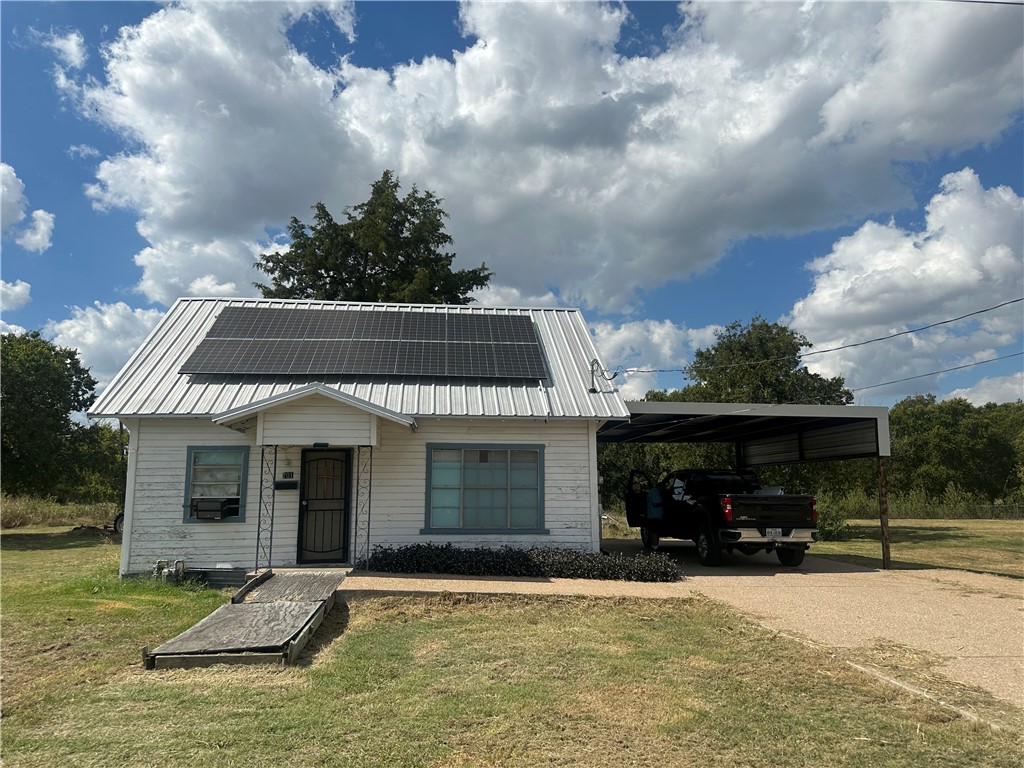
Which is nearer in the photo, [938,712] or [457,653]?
[938,712]

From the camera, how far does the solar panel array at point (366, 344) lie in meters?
13.1

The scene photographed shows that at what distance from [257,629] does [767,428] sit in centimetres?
1431

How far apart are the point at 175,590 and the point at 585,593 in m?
6.13

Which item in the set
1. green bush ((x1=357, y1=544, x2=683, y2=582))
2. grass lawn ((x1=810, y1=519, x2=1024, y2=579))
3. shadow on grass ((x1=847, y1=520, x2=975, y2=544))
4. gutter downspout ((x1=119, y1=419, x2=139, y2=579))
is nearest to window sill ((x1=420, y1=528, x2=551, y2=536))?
green bush ((x1=357, y1=544, x2=683, y2=582))

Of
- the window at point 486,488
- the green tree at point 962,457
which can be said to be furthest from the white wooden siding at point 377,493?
the green tree at point 962,457

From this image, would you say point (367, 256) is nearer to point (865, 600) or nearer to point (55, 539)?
point (55, 539)

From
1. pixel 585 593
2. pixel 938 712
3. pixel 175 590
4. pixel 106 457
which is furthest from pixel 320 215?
pixel 938 712

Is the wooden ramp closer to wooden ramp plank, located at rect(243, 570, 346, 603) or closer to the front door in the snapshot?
wooden ramp plank, located at rect(243, 570, 346, 603)

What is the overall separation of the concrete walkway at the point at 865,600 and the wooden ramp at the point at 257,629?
814 mm

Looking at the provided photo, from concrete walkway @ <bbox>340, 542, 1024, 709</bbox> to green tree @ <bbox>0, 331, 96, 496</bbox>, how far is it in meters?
18.3

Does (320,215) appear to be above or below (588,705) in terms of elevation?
above

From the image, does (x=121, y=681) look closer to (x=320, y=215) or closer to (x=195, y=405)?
(x=195, y=405)

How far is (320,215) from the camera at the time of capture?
31266 millimetres

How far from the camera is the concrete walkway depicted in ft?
23.5
